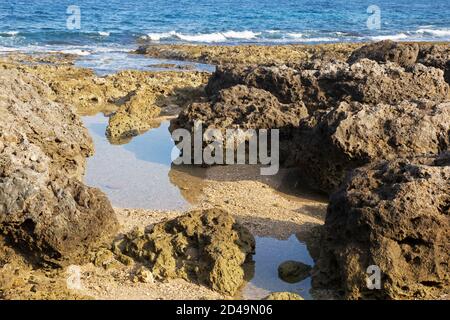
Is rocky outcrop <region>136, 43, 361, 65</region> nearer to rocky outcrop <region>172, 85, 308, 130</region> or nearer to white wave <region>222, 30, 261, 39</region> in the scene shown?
white wave <region>222, 30, 261, 39</region>

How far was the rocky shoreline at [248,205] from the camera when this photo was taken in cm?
739

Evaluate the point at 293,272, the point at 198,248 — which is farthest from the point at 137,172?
the point at 293,272

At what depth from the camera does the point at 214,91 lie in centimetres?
1758

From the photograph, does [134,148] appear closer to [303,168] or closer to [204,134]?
[204,134]

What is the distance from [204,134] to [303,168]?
243 centimetres

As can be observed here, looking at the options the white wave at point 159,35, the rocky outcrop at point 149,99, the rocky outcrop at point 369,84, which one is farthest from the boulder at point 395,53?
the white wave at point 159,35

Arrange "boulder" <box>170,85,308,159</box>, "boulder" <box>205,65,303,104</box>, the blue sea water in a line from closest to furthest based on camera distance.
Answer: "boulder" <box>170,85,308,159</box>
"boulder" <box>205,65,303,104</box>
the blue sea water

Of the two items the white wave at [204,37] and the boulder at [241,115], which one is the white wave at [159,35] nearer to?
the white wave at [204,37]
